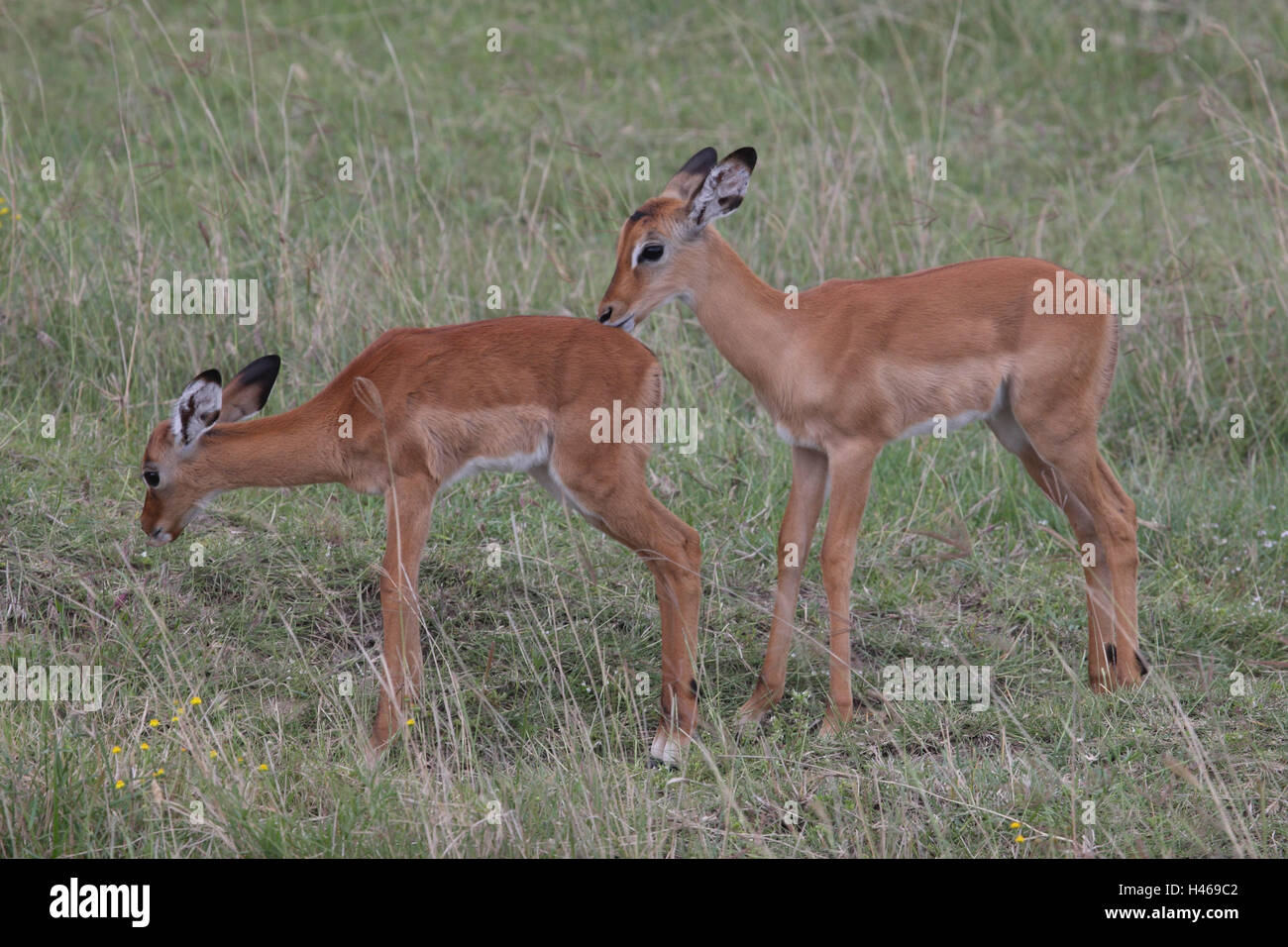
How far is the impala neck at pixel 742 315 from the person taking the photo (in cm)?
552

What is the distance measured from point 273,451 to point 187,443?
0.95ft

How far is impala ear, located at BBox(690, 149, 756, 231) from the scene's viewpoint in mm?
5469

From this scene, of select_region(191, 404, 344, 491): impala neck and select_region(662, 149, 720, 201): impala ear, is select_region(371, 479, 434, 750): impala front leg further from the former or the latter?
select_region(662, 149, 720, 201): impala ear

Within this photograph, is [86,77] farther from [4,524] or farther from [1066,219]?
[1066,219]

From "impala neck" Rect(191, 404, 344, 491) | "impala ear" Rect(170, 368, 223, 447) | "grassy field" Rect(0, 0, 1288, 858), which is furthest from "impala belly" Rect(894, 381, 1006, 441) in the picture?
"impala ear" Rect(170, 368, 223, 447)

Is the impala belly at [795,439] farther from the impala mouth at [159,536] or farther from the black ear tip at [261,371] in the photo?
the impala mouth at [159,536]

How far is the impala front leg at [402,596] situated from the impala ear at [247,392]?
0.62 meters

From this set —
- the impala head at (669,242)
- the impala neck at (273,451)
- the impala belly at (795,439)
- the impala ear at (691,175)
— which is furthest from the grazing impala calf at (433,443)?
the impala ear at (691,175)

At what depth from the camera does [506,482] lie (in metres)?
7.21

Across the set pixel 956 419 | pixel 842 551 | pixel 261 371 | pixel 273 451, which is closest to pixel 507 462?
pixel 273 451

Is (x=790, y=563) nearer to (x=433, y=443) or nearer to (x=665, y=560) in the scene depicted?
(x=665, y=560)

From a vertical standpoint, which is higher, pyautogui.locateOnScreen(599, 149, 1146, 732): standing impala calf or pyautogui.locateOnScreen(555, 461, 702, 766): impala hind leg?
pyautogui.locateOnScreen(599, 149, 1146, 732): standing impala calf

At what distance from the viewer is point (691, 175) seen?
18.3 feet

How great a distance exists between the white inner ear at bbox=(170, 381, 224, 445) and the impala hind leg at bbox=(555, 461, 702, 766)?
1176 mm
